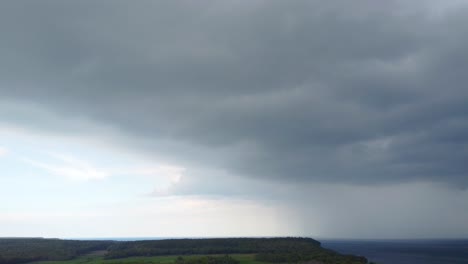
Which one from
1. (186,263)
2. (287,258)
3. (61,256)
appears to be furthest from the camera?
(61,256)

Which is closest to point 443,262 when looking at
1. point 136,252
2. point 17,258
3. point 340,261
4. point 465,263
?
point 465,263

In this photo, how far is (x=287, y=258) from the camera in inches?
6004

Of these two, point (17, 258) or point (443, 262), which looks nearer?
point (17, 258)

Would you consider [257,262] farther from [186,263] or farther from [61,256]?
[61,256]

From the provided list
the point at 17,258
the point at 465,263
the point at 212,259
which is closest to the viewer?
the point at 212,259

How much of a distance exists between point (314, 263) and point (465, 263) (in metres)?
99.6

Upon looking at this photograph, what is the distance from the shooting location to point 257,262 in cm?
14525

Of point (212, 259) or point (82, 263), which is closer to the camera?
point (212, 259)

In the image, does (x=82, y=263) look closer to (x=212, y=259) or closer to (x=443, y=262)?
(x=212, y=259)

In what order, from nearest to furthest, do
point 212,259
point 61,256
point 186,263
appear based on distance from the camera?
point 186,263 → point 212,259 → point 61,256

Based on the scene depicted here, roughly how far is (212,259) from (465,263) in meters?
123

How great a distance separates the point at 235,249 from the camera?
19925 centimetres

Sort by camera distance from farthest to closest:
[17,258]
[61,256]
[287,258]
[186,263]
→ [61,256] < [17,258] < [287,258] < [186,263]

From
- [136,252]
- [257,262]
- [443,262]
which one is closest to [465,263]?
[443,262]
